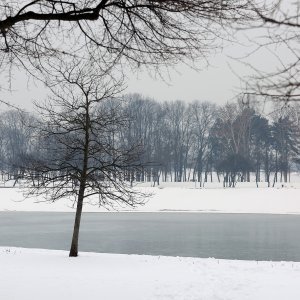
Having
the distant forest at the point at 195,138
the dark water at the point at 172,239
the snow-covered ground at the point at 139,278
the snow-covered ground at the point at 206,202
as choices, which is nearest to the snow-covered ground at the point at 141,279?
the snow-covered ground at the point at 139,278

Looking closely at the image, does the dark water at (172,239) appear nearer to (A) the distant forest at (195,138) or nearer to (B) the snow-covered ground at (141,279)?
(B) the snow-covered ground at (141,279)

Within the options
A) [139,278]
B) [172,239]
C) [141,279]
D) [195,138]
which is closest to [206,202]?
[172,239]

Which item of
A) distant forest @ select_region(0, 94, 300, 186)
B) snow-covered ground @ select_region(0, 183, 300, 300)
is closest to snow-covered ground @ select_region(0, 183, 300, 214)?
distant forest @ select_region(0, 94, 300, 186)

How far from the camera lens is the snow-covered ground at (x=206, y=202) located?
52.3 metres

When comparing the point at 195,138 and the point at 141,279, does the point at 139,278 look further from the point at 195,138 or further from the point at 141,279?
the point at 195,138

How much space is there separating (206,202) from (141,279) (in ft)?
146

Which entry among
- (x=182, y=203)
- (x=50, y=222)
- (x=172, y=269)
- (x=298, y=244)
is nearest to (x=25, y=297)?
(x=172, y=269)

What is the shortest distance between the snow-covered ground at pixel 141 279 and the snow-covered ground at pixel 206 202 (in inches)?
1419

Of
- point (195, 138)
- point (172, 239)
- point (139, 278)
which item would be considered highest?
point (195, 138)

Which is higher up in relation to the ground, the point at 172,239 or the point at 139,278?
the point at 139,278

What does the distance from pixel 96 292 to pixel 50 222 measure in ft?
95.7

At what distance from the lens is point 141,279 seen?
11.6m

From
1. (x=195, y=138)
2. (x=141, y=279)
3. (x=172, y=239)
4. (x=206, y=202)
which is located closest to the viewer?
(x=141, y=279)

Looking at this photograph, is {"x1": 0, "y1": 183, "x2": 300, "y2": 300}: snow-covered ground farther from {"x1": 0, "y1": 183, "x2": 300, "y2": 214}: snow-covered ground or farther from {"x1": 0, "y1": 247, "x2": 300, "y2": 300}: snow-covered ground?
{"x1": 0, "y1": 183, "x2": 300, "y2": 214}: snow-covered ground
